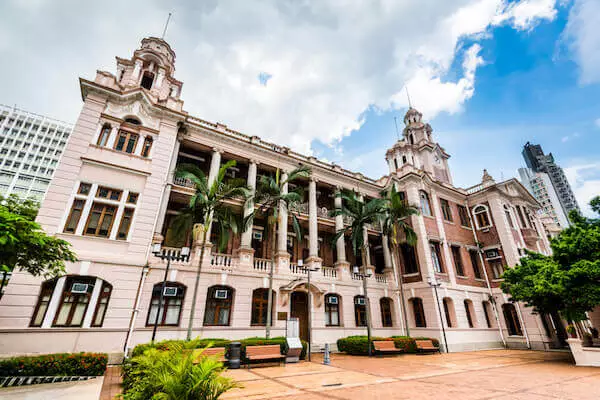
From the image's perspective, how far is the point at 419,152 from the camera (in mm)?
27844

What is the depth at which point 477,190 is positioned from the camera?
2556cm

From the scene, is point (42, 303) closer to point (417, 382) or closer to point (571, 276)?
point (417, 382)

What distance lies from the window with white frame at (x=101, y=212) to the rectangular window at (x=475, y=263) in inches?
1006

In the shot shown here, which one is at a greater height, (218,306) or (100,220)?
(100,220)

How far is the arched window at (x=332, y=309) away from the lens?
708 inches

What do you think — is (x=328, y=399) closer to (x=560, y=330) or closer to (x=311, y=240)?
(x=311, y=240)

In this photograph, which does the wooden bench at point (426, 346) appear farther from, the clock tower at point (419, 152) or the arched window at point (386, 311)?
the clock tower at point (419, 152)

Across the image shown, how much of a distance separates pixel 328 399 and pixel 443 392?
10.5 ft

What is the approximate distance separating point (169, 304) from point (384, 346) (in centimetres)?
1185

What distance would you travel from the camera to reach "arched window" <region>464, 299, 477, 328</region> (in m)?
20.4

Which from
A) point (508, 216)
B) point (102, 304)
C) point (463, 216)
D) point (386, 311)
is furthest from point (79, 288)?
point (508, 216)

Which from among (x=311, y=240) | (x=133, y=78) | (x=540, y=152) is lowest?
(x=311, y=240)

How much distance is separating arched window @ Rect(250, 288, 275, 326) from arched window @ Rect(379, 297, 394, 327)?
28.5ft

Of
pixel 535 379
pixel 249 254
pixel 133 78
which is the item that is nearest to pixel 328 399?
pixel 535 379
